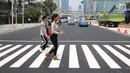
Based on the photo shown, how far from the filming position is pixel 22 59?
1238 centimetres

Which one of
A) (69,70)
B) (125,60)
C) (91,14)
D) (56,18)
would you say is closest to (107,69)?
(69,70)

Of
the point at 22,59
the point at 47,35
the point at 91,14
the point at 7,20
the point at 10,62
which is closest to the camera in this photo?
the point at 10,62

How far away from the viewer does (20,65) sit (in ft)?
35.7

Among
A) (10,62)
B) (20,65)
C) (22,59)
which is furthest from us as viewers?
(22,59)

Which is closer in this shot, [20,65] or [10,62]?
[20,65]

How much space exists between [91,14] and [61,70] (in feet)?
546

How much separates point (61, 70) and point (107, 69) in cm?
147

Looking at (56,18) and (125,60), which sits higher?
(56,18)

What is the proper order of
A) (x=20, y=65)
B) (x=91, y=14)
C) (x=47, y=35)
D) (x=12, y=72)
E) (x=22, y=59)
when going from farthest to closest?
(x=91, y=14) → (x=47, y=35) → (x=22, y=59) → (x=20, y=65) → (x=12, y=72)

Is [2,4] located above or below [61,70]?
above

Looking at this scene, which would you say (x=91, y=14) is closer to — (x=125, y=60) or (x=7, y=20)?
(x=7, y=20)

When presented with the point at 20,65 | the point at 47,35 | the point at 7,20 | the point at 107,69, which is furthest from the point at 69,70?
the point at 7,20

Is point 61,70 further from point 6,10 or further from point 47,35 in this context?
point 6,10

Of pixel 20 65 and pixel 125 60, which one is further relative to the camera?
pixel 125 60
